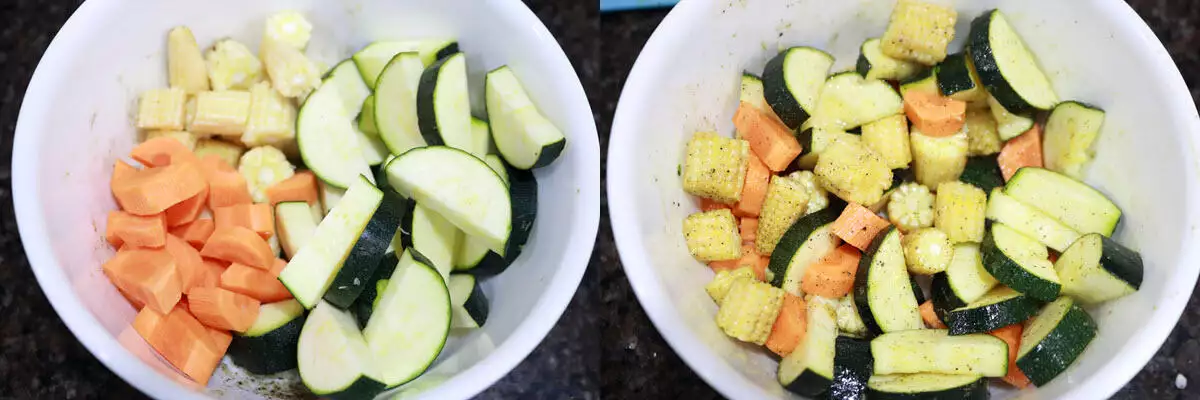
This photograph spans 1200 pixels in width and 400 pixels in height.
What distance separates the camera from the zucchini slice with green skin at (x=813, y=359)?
111cm

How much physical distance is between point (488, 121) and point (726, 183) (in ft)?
1.18

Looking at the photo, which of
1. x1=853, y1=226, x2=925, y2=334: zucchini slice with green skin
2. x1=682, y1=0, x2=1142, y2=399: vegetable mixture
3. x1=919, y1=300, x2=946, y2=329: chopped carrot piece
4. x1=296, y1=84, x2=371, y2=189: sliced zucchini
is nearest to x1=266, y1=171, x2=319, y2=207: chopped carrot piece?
x1=296, y1=84, x2=371, y2=189: sliced zucchini

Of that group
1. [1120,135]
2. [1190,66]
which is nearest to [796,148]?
[1120,135]

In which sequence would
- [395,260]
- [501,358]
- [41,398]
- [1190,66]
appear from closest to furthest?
[501,358]
[395,260]
[41,398]
[1190,66]

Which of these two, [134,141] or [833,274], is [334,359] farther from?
[833,274]

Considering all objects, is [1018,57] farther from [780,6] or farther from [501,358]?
[501,358]

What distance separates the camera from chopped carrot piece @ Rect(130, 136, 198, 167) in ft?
3.75

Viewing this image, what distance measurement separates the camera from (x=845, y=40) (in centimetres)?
133

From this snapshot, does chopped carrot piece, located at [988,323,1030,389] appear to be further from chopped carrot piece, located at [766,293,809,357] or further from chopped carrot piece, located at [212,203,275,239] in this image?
chopped carrot piece, located at [212,203,275,239]

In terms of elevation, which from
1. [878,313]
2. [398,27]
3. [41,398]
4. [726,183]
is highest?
[398,27]

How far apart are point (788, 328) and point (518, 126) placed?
461 mm

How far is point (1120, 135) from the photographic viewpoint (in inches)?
47.8

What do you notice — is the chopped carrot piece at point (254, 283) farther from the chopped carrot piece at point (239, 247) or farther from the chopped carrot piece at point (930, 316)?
the chopped carrot piece at point (930, 316)

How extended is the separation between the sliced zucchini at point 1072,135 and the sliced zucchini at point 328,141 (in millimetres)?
1019
